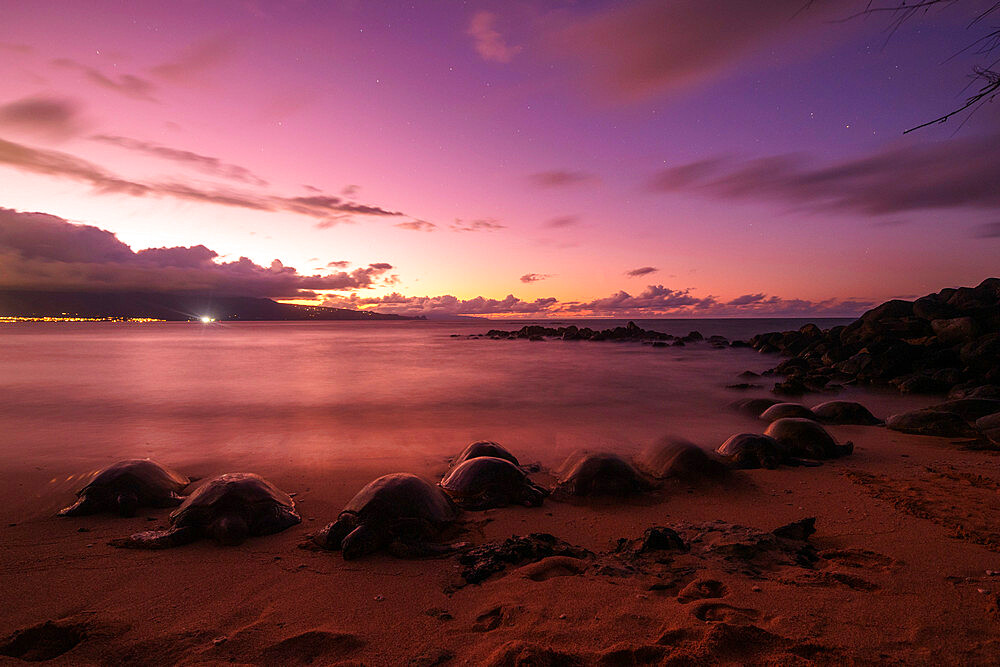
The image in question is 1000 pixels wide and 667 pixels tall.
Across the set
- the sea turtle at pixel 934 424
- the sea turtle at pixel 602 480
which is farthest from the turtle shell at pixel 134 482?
the sea turtle at pixel 934 424

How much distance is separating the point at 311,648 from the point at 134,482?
4.43 m

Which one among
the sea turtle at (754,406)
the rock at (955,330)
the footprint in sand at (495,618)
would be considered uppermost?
the rock at (955,330)

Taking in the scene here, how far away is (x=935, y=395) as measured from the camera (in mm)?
15266

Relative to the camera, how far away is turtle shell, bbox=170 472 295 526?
4.96m

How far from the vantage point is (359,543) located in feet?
14.8

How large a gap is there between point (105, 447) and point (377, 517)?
8721 mm

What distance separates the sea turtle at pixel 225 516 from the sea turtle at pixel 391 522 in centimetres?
76

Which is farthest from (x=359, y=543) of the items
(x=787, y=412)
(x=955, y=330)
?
(x=955, y=330)

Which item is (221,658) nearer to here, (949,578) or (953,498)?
(949,578)

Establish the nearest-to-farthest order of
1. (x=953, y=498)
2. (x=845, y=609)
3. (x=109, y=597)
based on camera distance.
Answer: (x=845, y=609), (x=109, y=597), (x=953, y=498)

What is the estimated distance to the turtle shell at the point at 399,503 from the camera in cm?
484

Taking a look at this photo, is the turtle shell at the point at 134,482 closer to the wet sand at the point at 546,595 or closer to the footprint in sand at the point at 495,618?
the wet sand at the point at 546,595

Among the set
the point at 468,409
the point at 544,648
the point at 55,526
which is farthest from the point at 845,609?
the point at 468,409

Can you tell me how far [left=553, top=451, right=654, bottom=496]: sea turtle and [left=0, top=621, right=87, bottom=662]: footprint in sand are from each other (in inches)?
197
